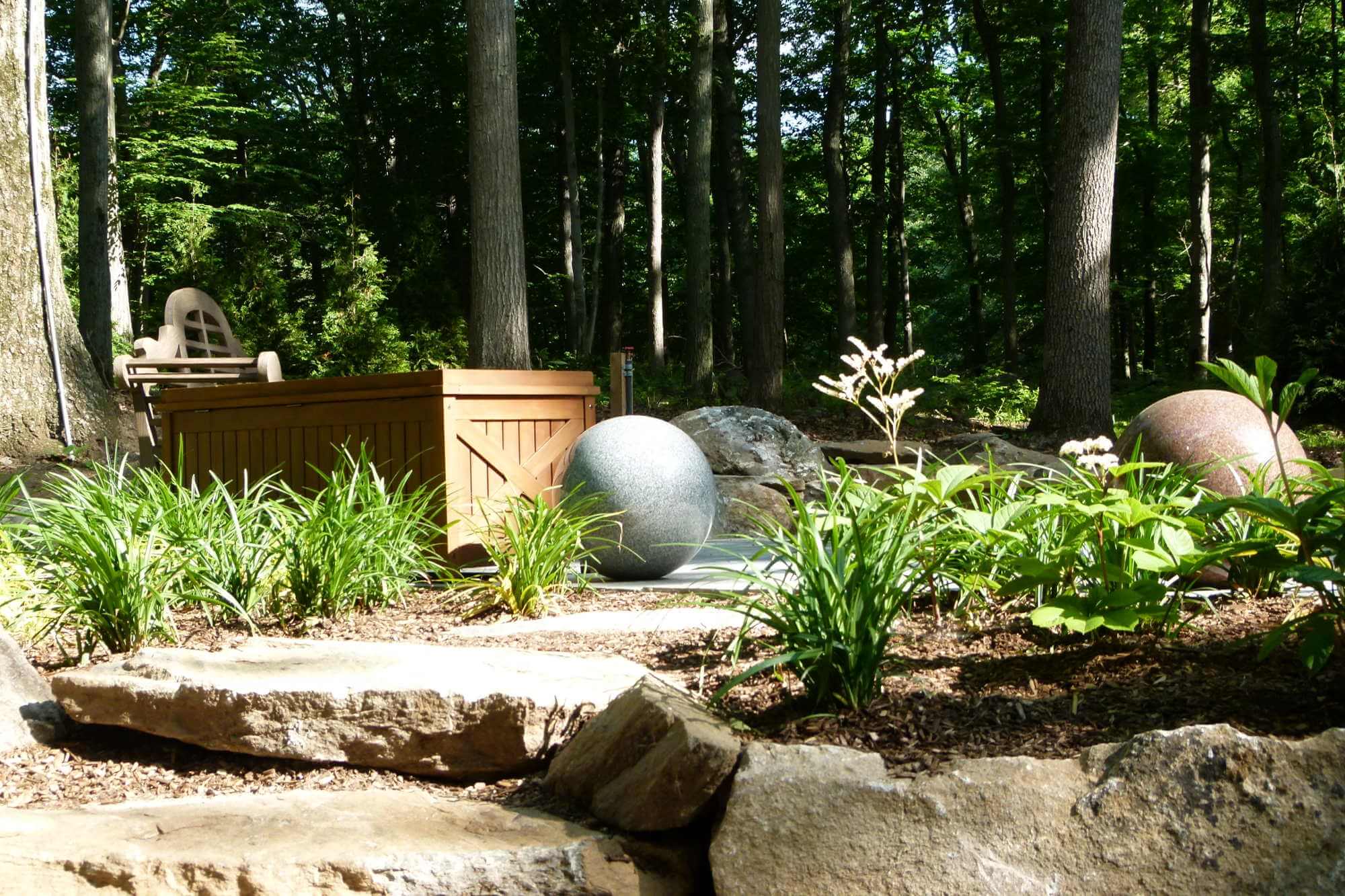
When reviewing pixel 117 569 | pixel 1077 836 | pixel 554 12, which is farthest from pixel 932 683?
pixel 554 12

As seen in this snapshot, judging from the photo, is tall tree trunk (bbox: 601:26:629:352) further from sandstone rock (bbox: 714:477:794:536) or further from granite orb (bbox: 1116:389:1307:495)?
granite orb (bbox: 1116:389:1307:495)

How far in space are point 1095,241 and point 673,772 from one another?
9.49 metres

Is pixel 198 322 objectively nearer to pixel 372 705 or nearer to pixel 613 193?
pixel 372 705

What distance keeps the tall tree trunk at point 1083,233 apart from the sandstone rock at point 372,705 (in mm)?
8656

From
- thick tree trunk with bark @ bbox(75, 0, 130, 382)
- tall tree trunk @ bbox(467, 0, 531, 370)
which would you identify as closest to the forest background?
thick tree trunk with bark @ bbox(75, 0, 130, 382)

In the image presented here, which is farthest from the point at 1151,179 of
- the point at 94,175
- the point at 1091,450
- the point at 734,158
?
the point at 1091,450


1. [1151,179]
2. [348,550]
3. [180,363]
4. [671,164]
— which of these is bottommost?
[348,550]

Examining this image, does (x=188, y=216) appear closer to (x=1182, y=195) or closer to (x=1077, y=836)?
(x=1077, y=836)

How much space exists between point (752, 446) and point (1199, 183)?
13.3m

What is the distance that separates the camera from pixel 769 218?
14938 millimetres

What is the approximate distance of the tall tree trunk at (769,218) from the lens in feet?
48.8

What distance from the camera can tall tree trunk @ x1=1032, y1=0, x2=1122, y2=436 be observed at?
1048 centimetres

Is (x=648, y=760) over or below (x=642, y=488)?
below

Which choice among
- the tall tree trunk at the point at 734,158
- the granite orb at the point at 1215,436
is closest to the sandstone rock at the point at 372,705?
the granite orb at the point at 1215,436
